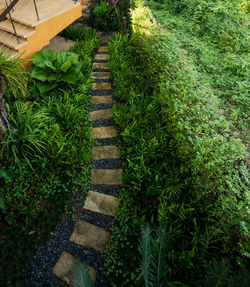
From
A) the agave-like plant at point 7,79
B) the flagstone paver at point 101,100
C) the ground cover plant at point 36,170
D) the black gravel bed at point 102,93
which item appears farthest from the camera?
the black gravel bed at point 102,93

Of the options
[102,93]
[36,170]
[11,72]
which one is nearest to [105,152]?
[36,170]

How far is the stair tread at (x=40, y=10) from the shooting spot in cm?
468

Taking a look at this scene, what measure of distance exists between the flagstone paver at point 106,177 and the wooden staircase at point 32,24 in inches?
118

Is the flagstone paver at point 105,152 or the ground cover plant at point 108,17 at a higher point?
the ground cover plant at point 108,17

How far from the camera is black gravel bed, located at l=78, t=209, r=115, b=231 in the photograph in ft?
10.3

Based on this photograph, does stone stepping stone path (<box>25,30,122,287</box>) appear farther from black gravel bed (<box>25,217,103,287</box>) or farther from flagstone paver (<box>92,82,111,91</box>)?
flagstone paver (<box>92,82,111,91</box>)

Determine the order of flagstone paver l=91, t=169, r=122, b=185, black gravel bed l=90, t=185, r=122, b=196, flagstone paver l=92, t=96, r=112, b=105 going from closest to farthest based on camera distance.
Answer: black gravel bed l=90, t=185, r=122, b=196 → flagstone paver l=91, t=169, r=122, b=185 → flagstone paver l=92, t=96, r=112, b=105

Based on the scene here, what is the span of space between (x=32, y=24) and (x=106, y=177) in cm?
382

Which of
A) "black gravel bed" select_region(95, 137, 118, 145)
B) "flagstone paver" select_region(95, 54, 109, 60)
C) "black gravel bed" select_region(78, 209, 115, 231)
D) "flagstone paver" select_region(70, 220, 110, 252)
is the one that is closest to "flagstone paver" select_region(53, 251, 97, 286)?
"flagstone paver" select_region(70, 220, 110, 252)

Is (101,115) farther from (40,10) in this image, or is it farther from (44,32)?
(40,10)

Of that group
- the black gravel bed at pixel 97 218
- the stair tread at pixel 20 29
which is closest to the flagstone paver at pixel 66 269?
the black gravel bed at pixel 97 218

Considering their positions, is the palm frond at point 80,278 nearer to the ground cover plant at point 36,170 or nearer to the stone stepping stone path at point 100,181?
the stone stepping stone path at point 100,181

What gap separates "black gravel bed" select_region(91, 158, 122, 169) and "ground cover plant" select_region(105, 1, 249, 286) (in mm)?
166

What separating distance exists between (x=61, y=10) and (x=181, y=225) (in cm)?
579
